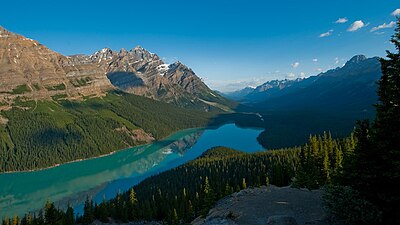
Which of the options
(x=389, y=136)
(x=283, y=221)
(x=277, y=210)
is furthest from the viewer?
(x=277, y=210)

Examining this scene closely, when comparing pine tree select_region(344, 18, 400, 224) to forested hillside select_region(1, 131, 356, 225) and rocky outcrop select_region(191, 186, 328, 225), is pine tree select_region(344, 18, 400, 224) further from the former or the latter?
forested hillside select_region(1, 131, 356, 225)

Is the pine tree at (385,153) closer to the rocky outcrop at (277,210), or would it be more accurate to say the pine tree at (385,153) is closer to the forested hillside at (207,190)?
the rocky outcrop at (277,210)

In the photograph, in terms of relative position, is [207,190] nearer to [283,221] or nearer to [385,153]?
[283,221]

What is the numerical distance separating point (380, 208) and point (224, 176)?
12432cm

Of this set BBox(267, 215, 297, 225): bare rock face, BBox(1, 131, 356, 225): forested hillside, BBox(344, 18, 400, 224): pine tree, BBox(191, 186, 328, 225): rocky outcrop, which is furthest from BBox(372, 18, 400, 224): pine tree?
BBox(1, 131, 356, 225): forested hillside

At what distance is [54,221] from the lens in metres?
91.9

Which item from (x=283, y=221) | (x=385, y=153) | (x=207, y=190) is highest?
(x=385, y=153)

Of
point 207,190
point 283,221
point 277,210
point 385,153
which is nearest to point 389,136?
point 385,153

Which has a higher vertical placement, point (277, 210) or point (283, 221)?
point (283, 221)

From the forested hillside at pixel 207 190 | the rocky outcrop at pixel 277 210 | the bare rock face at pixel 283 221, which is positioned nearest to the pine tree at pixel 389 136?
the rocky outcrop at pixel 277 210

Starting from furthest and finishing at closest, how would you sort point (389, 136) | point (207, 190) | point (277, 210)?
point (207, 190) < point (277, 210) < point (389, 136)

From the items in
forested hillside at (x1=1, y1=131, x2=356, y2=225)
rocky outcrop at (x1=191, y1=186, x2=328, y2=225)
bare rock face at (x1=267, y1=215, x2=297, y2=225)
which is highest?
bare rock face at (x1=267, y1=215, x2=297, y2=225)

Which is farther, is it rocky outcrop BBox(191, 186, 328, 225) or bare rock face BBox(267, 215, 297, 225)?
rocky outcrop BBox(191, 186, 328, 225)

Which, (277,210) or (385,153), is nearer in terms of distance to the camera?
(385,153)
